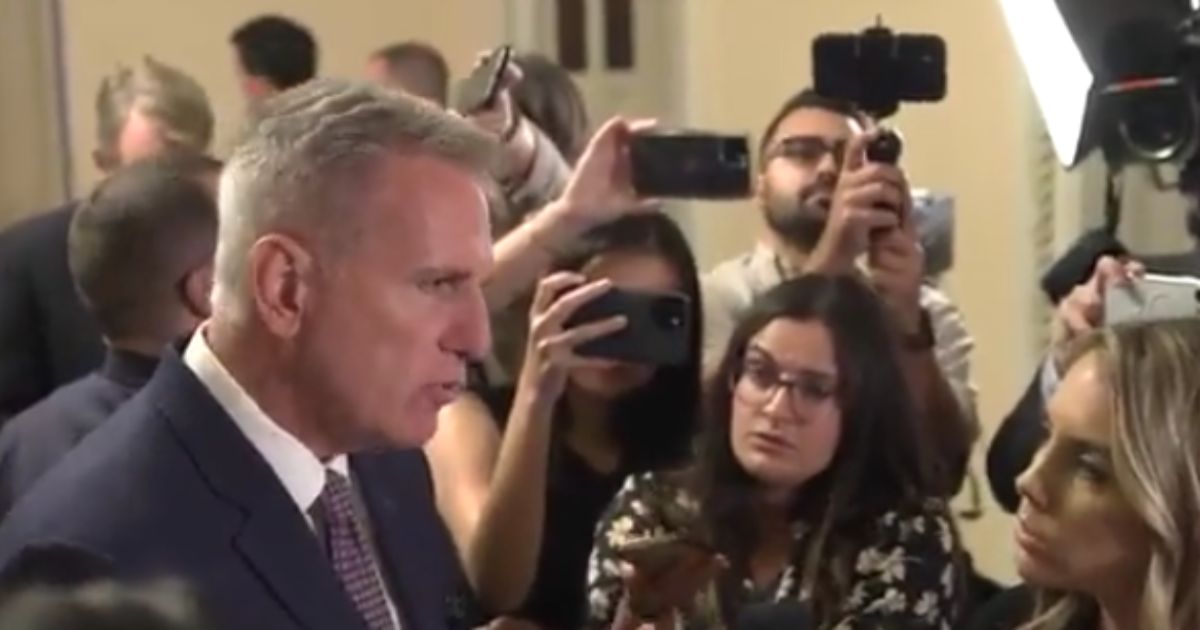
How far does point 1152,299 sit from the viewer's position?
2.24 metres

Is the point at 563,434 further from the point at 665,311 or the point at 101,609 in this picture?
the point at 101,609

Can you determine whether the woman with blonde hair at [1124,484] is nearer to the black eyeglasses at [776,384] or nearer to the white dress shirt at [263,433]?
the black eyeglasses at [776,384]

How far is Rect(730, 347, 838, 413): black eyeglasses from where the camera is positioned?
8.04 ft

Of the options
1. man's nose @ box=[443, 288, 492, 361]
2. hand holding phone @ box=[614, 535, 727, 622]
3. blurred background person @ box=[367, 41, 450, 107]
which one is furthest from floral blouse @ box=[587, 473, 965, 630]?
blurred background person @ box=[367, 41, 450, 107]

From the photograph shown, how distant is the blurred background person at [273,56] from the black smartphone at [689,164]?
77.3 inches

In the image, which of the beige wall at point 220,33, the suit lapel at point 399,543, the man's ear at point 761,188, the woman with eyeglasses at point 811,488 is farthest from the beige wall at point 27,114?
the suit lapel at point 399,543

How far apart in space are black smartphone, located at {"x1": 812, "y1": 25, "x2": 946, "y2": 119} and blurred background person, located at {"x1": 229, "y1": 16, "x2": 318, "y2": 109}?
189 centimetres

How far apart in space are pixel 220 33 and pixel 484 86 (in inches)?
78.9

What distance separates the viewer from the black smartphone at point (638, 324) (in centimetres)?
237

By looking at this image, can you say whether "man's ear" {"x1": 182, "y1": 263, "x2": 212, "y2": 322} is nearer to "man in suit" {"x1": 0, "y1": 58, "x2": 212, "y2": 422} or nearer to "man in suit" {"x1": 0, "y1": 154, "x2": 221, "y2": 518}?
"man in suit" {"x1": 0, "y1": 154, "x2": 221, "y2": 518}

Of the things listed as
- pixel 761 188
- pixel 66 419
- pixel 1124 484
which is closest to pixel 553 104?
pixel 761 188

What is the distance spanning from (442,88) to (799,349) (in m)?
1.91

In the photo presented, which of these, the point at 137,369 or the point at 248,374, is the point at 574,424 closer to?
the point at 137,369

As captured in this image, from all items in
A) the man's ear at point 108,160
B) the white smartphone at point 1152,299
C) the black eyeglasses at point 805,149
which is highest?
the black eyeglasses at point 805,149
